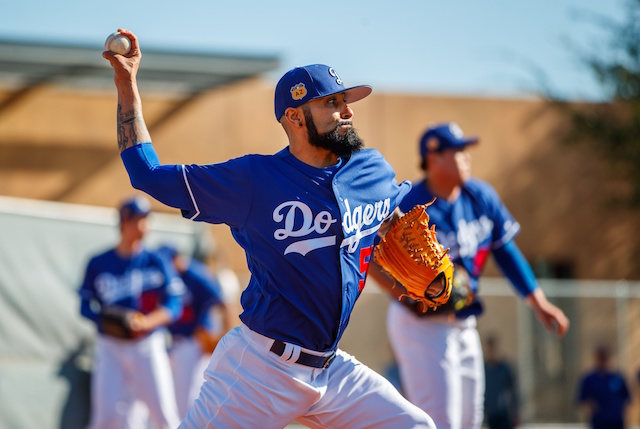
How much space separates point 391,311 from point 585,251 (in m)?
13.6

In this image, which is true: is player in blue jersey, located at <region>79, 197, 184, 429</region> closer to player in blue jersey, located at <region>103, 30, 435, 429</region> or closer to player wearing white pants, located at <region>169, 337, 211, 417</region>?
player wearing white pants, located at <region>169, 337, 211, 417</region>

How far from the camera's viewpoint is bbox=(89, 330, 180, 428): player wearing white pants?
9.12 m

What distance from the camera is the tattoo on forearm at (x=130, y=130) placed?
4.28m

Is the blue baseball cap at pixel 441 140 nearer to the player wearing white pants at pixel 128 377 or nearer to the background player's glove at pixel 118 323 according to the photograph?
the background player's glove at pixel 118 323

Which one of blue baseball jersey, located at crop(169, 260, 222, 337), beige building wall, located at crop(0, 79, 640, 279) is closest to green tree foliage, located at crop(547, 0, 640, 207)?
beige building wall, located at crop(0, 79, 640, 279)

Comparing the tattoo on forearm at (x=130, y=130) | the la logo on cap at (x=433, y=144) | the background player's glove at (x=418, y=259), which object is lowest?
the background player's glove at (x=418, y=259)

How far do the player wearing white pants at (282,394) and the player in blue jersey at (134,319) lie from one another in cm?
479

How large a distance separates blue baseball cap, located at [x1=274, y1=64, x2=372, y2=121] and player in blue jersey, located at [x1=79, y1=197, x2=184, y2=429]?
16.4 feet

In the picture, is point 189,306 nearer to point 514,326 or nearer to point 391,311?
point 391,311

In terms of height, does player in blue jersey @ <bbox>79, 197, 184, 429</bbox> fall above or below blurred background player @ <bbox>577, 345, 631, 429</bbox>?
above

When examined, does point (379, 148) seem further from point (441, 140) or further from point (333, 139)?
point (333, 139)

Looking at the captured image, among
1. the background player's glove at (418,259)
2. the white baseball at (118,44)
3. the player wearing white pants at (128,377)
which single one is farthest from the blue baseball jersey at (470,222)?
the player wearing white pants at (128,377)

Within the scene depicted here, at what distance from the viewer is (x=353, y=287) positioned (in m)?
4.49

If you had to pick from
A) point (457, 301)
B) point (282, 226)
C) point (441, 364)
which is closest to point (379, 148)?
point (457, 301)
